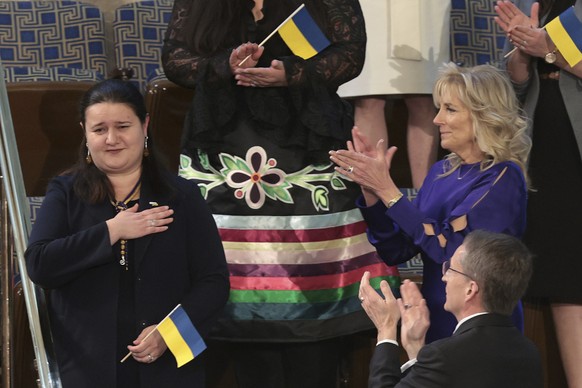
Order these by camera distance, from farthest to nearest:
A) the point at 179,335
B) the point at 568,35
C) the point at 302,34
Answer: the point at 568,35, the point at 302,34, the point at 179,335

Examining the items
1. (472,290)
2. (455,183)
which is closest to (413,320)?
(472,290)

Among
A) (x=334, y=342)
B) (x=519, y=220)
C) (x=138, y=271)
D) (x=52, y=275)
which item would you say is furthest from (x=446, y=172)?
(x=52, y=275)

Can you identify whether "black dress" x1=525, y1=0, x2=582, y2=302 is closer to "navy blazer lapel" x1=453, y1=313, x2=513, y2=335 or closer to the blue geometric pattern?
"navy blazer lapel" x1=453, y1=313, x2=513, y2=335

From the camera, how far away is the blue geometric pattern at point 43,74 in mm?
5203

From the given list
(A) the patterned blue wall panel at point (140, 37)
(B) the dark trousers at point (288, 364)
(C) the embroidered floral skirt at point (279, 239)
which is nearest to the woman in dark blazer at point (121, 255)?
(C) the embroidered floral skirt at point (279, 239)

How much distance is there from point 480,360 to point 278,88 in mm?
1270

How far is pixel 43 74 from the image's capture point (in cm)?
522

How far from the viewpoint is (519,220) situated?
337 centimetres

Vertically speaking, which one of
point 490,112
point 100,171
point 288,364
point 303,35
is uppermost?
point 303,35

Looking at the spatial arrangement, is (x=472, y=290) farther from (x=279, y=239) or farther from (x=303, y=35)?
(x=303, y=35)

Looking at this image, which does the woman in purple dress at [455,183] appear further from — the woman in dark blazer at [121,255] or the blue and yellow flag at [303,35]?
the woman in dark blazer at [121,255]

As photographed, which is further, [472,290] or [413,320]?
[413,320]

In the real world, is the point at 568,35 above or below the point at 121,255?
above

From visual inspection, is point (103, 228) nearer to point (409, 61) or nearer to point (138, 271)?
point (138, 271)
